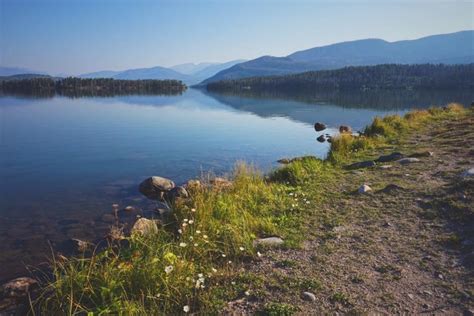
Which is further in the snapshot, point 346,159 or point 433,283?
point 346,159

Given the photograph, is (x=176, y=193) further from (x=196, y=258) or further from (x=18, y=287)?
(x=196, y=258)

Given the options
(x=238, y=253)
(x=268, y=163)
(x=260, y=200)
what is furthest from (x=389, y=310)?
(x=268, y=163)

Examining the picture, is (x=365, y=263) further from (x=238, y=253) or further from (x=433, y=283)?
(x=238, y=253)

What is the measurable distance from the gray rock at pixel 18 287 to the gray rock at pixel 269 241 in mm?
5431

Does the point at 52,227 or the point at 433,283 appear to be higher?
the point at 433,283

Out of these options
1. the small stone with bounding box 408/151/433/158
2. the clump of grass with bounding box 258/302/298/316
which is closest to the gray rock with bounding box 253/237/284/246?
the clump of grass with bounding box 258/302/298/316

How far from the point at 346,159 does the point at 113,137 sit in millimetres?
25060

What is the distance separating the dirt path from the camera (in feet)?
18.6

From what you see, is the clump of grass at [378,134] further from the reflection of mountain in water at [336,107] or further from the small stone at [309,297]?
the small stone at [309,297]

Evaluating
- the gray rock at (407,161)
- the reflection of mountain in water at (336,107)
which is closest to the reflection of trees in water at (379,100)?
the reflection of mountain in water at (336,107)

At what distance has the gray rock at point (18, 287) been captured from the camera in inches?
320

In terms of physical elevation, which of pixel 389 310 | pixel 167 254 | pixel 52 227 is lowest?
pixel 52 227

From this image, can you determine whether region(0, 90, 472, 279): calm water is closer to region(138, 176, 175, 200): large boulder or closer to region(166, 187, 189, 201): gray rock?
region(138, 176, 175, 200): large boulder

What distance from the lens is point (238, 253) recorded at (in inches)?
293
